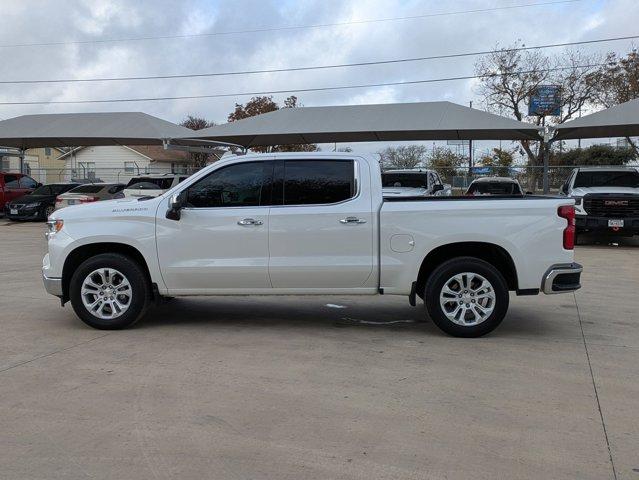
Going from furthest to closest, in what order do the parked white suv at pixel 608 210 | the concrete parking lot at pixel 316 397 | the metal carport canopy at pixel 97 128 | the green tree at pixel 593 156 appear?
the green tree at pixel 593 156, the metal carport canopy at pixel 97 128, the parked white suv at pixel 608 210, the concrete parking lot at pixel 316 397

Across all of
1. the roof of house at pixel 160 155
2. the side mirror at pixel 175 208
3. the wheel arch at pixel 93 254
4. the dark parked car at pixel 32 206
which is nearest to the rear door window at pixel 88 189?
the dark parked car at pixel 32 206

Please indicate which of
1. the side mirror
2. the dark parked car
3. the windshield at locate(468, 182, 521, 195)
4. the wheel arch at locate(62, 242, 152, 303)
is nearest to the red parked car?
the dark parked car

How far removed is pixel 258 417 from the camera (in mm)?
4301

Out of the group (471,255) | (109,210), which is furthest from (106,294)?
(471,255)

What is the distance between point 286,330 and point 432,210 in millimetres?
2077

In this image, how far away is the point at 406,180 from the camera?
55.9 ft

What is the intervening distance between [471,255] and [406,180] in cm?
1061

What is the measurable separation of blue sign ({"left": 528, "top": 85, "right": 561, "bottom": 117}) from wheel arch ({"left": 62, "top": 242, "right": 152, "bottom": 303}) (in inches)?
1482

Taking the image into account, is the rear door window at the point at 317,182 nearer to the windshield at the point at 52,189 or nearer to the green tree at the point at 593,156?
the windshield at the point at 52,189

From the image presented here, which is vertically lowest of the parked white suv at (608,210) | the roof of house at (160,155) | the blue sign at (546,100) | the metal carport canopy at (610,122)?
the parked white suv at (608,210)

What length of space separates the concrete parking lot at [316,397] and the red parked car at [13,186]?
62.3 feet

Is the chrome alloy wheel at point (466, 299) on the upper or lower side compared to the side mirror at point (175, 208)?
lower

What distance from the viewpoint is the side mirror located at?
6492 mm

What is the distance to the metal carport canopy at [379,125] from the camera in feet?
68.8
